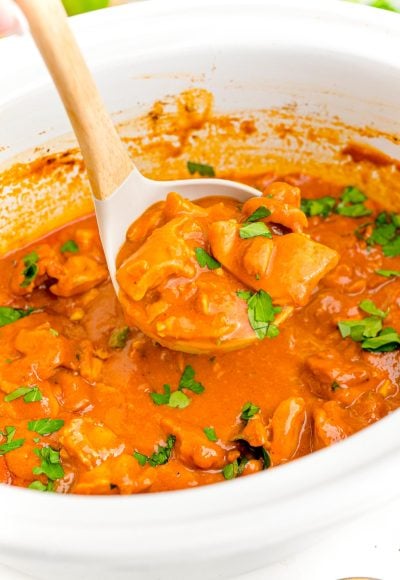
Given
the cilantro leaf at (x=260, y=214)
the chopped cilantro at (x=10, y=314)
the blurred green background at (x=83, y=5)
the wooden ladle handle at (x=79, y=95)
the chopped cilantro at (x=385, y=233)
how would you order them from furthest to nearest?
1. the blurred green background at (x=83, y=5)
2. the chopped cilantro at (x=385, y=233)
3. the chopped cilantro at (x=10, y=314)
4. the cilantro leaf at (x=260, y=214)
5. the wooden ladle handle at (x=79, y=95)

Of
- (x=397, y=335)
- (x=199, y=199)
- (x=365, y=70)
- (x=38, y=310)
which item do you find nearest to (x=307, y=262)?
(x=397, y=335)

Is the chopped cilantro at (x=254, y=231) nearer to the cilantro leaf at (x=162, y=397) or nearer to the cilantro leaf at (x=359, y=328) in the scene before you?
the cilantro leaf at (x=359, y=328)

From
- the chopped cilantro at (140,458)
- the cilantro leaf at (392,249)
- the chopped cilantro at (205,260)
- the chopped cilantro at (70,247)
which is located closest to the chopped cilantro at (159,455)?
the chopped cilantro at (140,458)

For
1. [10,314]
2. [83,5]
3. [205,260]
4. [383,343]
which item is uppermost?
[83,5]

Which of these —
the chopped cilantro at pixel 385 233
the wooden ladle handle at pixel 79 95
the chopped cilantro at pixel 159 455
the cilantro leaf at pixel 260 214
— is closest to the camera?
the wooden ladle handle at pixel 79 95

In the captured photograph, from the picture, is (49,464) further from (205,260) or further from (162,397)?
(205,260)

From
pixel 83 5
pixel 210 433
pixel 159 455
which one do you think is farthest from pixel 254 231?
pixel 83 5
